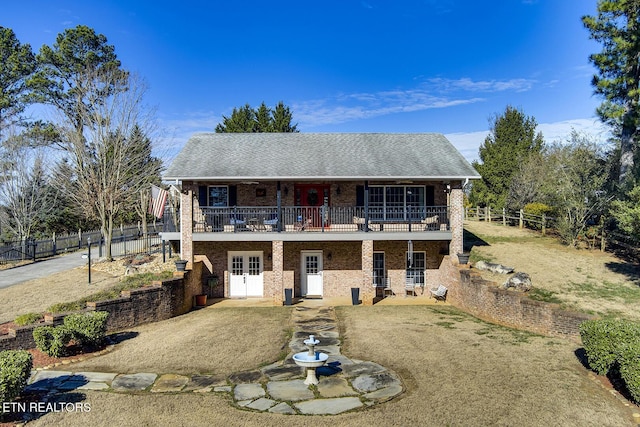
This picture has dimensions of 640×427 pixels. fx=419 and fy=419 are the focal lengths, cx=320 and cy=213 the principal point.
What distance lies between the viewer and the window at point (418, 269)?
66.4 feet

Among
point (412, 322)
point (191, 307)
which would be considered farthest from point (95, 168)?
point (412, 322)

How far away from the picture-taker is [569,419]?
775cm

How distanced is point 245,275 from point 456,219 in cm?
1007

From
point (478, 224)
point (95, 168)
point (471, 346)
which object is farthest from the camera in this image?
point (478, 224)

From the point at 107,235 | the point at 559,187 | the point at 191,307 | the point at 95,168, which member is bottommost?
the point at 191,307

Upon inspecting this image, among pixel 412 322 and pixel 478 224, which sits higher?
pixel 478 224

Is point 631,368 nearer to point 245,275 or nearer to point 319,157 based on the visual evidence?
point 319,157

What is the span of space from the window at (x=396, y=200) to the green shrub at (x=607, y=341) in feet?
33.3

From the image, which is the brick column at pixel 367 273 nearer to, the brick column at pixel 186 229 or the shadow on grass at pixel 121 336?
the brick column at pixel 186 229

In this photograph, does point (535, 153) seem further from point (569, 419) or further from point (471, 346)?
point (569, 419)

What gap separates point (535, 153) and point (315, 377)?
34834 mm

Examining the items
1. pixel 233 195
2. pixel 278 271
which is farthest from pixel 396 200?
pixel 233 195

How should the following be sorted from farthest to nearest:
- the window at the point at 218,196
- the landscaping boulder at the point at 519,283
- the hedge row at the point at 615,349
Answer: the window at the point at 218,196
the landscaping boulder at the point at 519,283
the hedge row at the point at 615,349

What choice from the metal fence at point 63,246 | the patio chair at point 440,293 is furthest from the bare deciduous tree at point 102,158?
the patio chair at point 440,293
